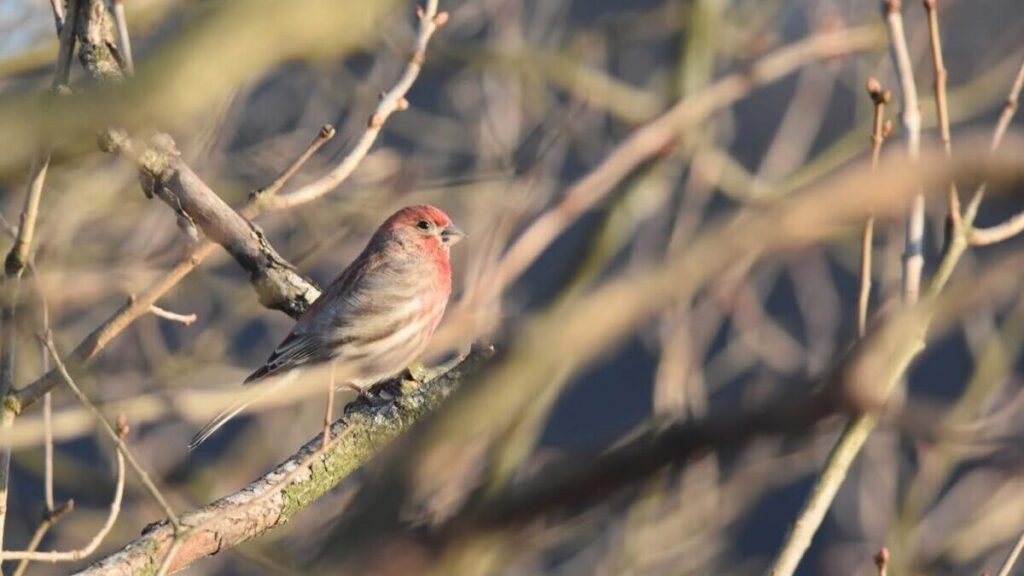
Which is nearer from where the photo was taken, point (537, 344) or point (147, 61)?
point (537, 344)

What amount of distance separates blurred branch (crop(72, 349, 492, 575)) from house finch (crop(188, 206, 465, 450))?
33.2 inches

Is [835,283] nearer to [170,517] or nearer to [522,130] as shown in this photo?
[522,130]

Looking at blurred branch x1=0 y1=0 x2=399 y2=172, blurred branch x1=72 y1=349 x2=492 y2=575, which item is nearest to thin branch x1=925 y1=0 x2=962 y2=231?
blurred branch x1=72 y1=349 x2=492 y2=575

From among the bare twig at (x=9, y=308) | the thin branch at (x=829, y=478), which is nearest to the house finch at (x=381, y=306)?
the bare twig at (x=9, y=308)

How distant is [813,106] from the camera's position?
10.0 m

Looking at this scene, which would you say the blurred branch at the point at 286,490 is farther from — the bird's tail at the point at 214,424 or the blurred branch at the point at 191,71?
the bird's tail at the point at 214,424

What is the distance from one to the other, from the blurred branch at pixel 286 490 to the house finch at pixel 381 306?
2.77 feet

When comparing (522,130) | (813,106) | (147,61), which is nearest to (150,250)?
(522,130)

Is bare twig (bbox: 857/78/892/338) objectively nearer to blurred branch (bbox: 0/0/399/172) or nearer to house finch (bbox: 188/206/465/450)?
blurred branch (bbox: 0/0/399/172)

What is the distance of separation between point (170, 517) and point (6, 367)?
115cm

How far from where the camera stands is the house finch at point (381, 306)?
6840 millimetres

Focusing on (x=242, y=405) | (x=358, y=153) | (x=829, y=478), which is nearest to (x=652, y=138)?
(x=358, y=153)

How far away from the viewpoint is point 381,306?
7598 mm

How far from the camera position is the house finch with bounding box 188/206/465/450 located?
6840 mm
